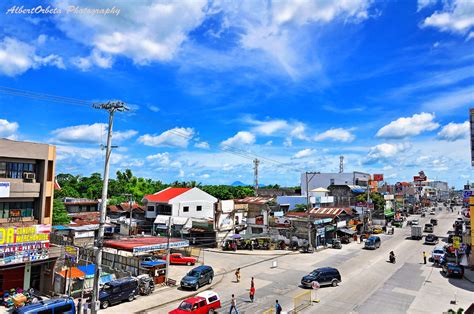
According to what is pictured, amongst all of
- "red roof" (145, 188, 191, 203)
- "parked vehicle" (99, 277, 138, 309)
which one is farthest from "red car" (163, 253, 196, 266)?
"red roof" (145, 188, 191, 203)

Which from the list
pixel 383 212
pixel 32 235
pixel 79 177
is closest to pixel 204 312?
pixel 32 235

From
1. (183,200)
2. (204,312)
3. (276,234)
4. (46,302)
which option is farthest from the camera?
(183,200)

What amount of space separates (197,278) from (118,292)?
691 centimetres

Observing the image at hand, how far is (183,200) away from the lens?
64.2 metres

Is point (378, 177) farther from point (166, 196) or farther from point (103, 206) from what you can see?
point (103, 206)

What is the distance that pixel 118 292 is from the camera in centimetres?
2555

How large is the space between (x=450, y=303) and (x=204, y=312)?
64.2 ft

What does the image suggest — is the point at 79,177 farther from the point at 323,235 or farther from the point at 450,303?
the point at 450,303

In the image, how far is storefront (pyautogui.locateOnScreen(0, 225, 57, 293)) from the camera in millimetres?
24641

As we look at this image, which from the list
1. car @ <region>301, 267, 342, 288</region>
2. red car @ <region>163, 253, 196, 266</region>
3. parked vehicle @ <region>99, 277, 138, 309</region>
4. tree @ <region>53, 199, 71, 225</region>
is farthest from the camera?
tree @ <region>53, 199, 71, 225</region>

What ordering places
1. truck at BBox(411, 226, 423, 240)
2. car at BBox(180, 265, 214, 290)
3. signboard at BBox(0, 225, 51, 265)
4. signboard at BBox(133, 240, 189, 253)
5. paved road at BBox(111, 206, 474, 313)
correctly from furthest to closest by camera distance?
truck at BBox(411, 226, 423, 240) < signboard at BBox(133, 240, 189, 253) < car at BBox(180, 265, 214, 290) < paved road at BBox(111, 206, 474, 313) < signboard at BBox(0, 225, 51, 265)

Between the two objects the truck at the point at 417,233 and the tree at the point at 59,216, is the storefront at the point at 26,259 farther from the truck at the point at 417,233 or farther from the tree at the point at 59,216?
the truck at the point at 417,233

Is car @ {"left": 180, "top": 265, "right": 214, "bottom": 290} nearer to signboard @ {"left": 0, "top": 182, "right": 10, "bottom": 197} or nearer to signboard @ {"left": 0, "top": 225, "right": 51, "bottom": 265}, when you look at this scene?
signboard @ {"left": 0, "top": 225, "right": 51, "bottom": 265}

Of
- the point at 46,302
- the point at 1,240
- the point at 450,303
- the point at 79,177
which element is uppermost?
the point at 79,177
